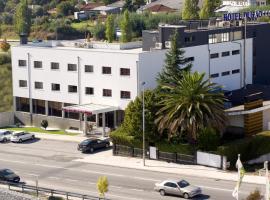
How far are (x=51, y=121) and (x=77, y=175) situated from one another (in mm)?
25855

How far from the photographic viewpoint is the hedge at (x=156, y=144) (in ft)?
220

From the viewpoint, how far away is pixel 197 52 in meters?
87.6

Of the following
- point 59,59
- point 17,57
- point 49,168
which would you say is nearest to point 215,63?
point 59,59

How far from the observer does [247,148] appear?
67.2 m

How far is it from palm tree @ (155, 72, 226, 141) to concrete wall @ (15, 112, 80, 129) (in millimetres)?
22037

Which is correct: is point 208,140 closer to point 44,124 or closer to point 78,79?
point 78,79

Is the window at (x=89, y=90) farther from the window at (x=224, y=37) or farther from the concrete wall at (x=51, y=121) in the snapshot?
the window at (x=224, y=37)

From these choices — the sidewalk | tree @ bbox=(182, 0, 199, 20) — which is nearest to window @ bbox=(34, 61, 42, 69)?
the sidewalk

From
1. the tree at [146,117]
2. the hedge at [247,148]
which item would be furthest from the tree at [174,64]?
the hedge at [247,148]

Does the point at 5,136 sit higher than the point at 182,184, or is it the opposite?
the point at 182,184

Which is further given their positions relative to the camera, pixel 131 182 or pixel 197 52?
pixel 197 52

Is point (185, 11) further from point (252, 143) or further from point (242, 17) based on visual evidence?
point (252, 143)

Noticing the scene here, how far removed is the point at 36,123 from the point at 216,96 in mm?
31837

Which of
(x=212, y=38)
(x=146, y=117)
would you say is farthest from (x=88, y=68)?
(x=146, y=117)
